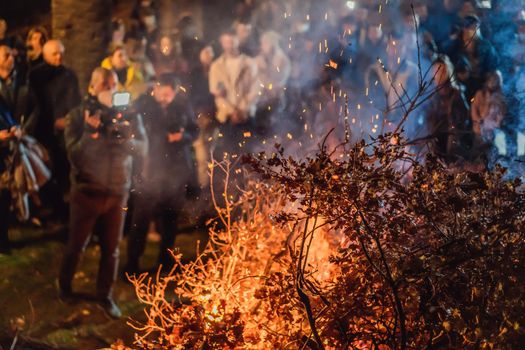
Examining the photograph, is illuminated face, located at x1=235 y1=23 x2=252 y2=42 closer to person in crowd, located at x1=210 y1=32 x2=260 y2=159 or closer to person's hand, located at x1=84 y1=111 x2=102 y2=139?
person in crowd, located at x1=210 y1=32 x2=260 y2=159

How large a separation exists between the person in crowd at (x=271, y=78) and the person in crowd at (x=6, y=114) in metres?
3.26

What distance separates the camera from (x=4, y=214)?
7367mm

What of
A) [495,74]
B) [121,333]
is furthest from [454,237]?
[495,74]

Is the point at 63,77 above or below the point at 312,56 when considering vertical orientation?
below

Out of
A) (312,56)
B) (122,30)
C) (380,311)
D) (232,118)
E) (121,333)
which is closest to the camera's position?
(380,311)

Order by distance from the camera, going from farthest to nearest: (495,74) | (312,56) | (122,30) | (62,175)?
(495,74) → (312,56) → (122,30) → (62,175)

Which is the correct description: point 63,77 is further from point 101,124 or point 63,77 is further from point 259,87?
point 259,87

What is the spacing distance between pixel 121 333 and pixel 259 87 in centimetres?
389

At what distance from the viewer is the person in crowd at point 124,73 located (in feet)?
25.9

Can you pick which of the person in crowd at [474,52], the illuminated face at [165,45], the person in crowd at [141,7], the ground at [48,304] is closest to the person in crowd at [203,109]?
the illuminated face at [165,45]

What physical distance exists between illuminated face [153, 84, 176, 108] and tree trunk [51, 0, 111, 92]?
75 centimetres

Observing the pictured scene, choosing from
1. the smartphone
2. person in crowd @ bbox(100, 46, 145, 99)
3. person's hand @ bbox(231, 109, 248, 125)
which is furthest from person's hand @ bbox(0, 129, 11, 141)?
person's hand @ bbox(231, 109, 248, 125)

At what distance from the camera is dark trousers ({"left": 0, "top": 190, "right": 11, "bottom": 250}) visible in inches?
289

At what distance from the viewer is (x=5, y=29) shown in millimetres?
7371
